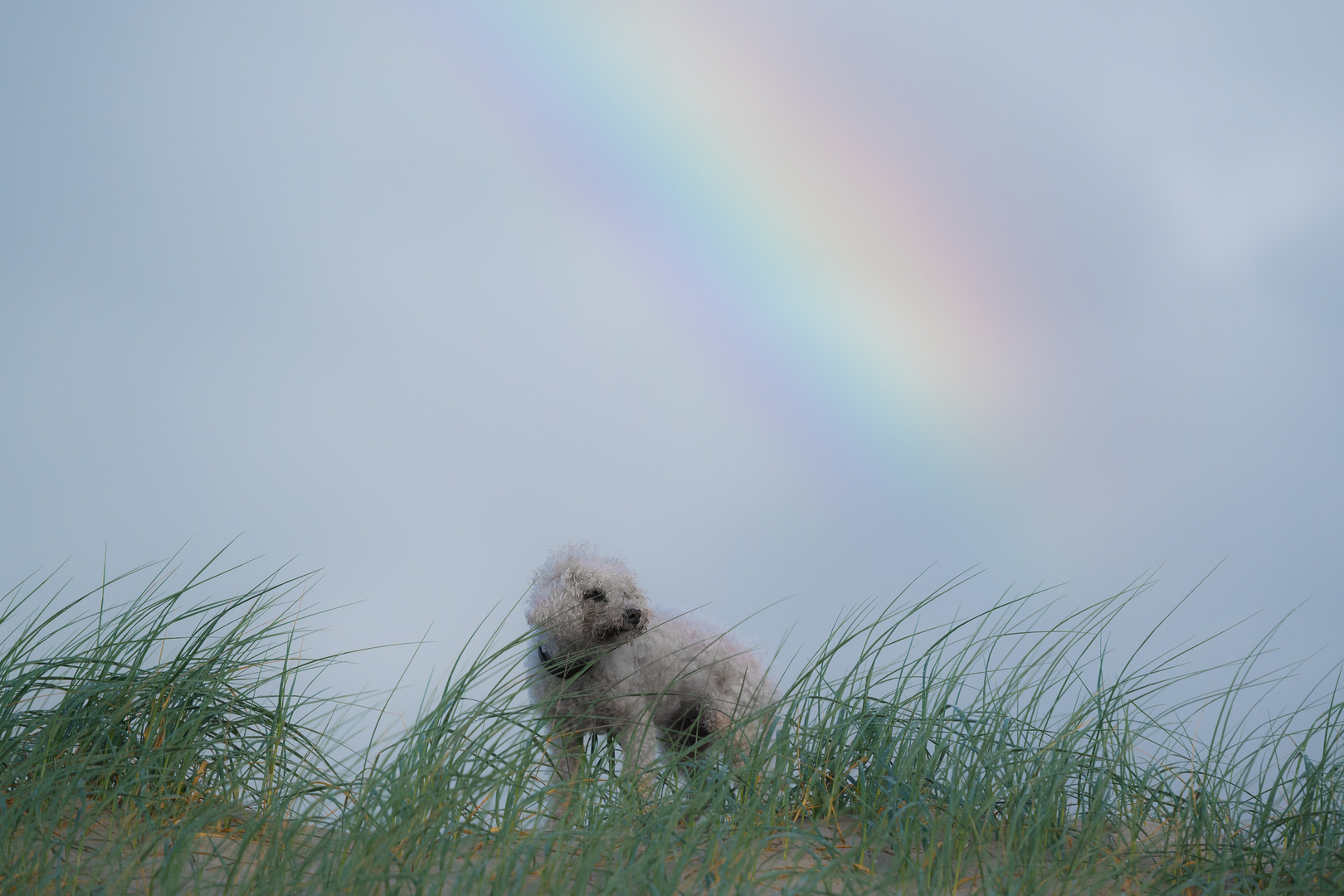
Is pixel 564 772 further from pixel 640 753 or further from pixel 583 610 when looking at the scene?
pixel 583 610

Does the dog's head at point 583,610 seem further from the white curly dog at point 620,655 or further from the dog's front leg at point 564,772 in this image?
the dog's front leg at point 564,772

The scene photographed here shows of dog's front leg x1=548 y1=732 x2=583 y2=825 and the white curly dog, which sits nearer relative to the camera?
dog's front leg x1=548 y1=732 x2=583 y2=825

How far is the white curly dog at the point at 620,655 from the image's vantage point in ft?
15.3

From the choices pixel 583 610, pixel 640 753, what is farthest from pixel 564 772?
pixel 583 610

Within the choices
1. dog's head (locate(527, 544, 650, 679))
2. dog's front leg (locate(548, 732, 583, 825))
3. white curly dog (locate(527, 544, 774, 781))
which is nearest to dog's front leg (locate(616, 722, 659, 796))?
white curly dog (locate(527, 544, 774, 781))

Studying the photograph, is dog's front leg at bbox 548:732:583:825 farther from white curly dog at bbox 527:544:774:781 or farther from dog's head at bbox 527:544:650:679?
dog's head at bbox 527:544:650:679

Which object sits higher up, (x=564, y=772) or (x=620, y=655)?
(x=620, y=655)

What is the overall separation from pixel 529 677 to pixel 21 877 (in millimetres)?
1713

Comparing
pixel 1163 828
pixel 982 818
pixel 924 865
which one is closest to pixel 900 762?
pixel 982 818

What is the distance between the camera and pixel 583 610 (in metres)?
4.67

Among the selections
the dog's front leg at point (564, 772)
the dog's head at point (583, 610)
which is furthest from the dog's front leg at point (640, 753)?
the dog's head at point (583, 610)

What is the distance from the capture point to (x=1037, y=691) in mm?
3959

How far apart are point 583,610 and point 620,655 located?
1.24 ft

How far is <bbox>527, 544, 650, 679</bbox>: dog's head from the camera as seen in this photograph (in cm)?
467
